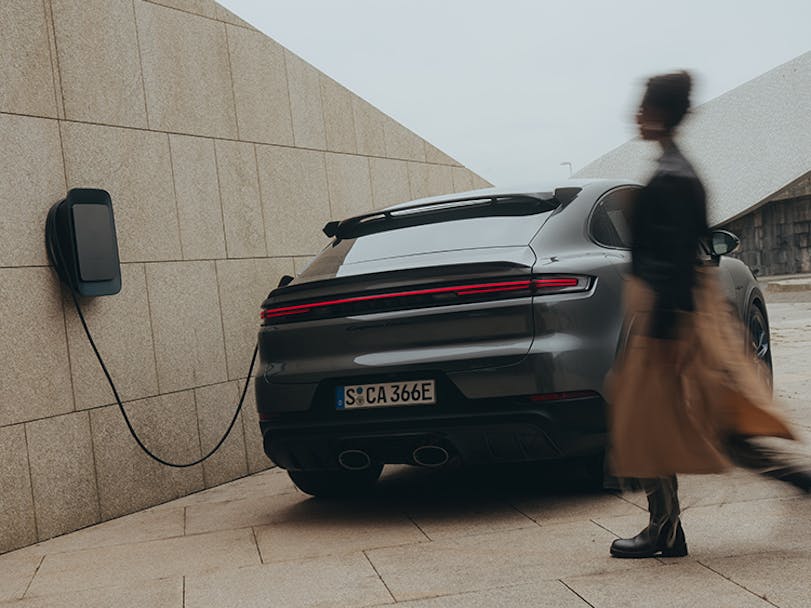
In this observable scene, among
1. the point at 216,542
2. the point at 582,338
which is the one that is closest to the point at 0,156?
the point at 216,542

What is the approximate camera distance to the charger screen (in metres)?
6.24

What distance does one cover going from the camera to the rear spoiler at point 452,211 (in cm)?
554

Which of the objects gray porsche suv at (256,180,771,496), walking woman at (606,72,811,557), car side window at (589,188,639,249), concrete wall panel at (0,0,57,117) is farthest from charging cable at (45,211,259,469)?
walking woman at (606,72,811,557)

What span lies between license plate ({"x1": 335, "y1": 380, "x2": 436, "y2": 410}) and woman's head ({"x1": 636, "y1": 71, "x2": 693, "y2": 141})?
156 centimetres

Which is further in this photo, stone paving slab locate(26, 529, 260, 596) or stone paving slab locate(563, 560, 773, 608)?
stone paving slab locate(26, 529, 260, 596)

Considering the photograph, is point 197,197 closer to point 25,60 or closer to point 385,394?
point 25,60

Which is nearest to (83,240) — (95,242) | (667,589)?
(95,242)

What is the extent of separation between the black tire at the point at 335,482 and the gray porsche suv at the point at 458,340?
625 mm

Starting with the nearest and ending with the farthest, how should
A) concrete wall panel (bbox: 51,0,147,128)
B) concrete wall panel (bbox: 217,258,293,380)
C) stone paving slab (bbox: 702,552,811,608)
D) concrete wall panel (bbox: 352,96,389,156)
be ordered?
stone paving slab (bbox: 702,552,811,608) < concrete wall panel (bbox: 51,0,147,128) < concrete wall panel (bbox: 217,258,293,380) < concrete wall panel (bbox: 352,96,389,156)

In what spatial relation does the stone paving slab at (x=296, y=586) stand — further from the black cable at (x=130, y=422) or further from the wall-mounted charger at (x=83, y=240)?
the wall-mounted charger at (x=83, y=240)

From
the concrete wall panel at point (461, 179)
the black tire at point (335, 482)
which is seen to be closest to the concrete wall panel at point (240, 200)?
the black tire at point (335, 482)

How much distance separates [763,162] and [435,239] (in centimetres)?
5152

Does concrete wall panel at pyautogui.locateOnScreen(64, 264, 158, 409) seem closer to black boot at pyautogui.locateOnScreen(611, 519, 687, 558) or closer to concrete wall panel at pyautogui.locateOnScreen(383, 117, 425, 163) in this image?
black boot at pyautogui.locateOnScreen(611, 519, 687, 558)

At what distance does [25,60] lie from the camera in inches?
243
